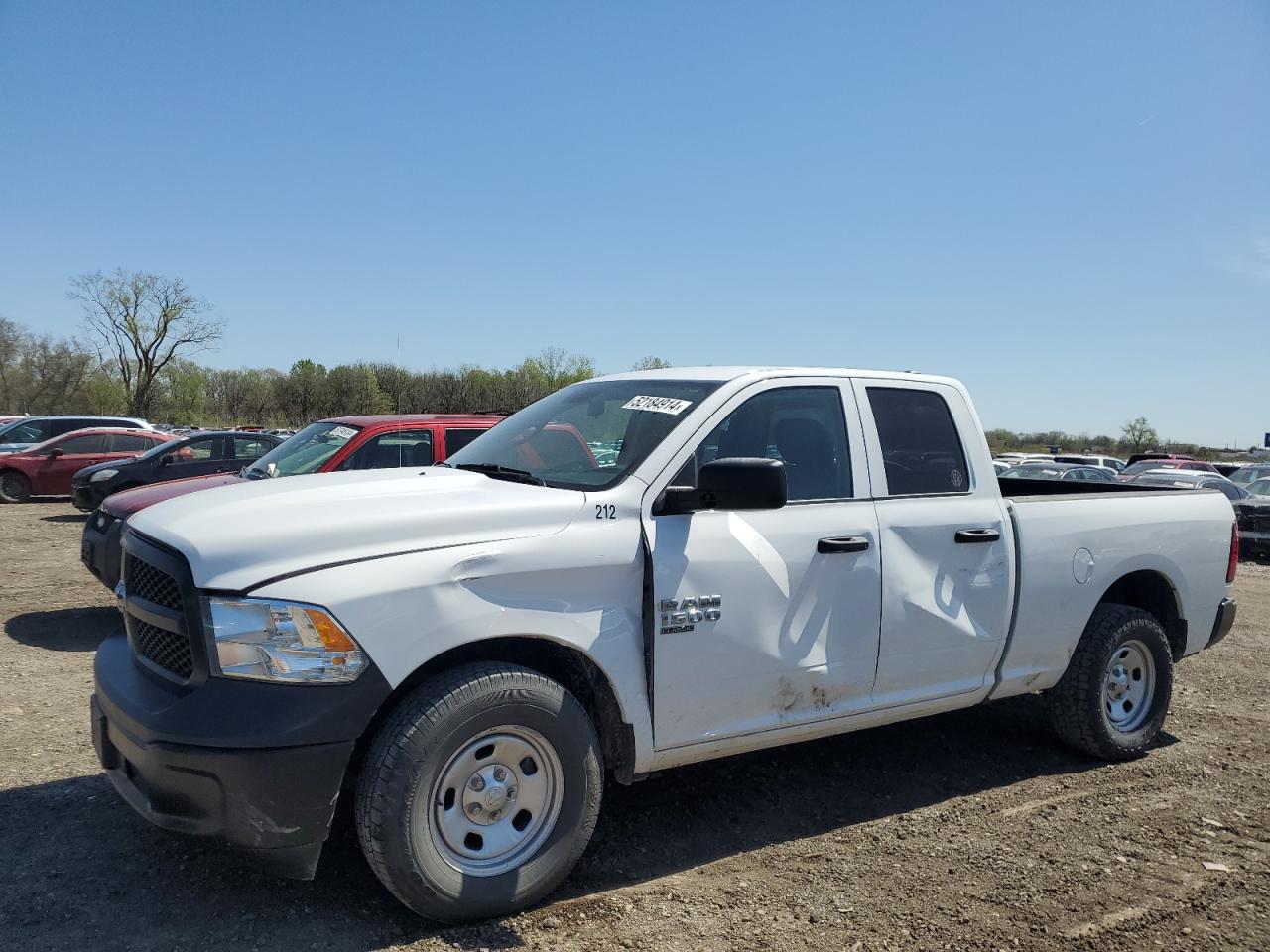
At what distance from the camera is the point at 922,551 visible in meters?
4.23

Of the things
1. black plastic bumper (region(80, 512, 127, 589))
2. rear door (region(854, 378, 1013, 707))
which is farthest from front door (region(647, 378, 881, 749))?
black plastic bumper (region(80, 512, 127, 589))

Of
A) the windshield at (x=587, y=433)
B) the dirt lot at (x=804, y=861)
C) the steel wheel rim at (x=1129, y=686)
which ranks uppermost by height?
the windshield at (x=587, y=433)

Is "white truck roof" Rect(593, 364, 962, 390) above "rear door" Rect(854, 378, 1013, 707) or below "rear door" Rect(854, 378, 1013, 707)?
above

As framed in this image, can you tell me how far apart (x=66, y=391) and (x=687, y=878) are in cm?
8723

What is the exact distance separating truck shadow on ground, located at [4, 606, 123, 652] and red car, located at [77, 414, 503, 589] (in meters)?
0.50

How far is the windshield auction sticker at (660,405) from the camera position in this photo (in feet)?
12.8

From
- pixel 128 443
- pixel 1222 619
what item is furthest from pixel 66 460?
pixel 1222 619

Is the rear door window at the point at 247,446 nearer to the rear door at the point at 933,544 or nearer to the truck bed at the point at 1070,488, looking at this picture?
the truck bed at the point at 1070,488

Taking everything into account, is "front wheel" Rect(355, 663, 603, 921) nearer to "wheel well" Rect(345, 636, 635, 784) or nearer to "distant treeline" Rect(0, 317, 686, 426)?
"wheel well" Rect(345, 636, 635, 784)

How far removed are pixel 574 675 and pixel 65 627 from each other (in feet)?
20.5

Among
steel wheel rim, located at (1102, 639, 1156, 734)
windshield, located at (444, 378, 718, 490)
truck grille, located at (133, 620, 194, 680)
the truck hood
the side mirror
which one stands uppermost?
windshield, located at (444, 378, 718, 490)

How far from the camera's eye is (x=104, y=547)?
24.2 ft

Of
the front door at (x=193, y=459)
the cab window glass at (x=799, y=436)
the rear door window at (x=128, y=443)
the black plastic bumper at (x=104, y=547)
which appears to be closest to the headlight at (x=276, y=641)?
the cab window glass at (x=799, y=436)

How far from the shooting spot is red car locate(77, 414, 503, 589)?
25.0 ft
